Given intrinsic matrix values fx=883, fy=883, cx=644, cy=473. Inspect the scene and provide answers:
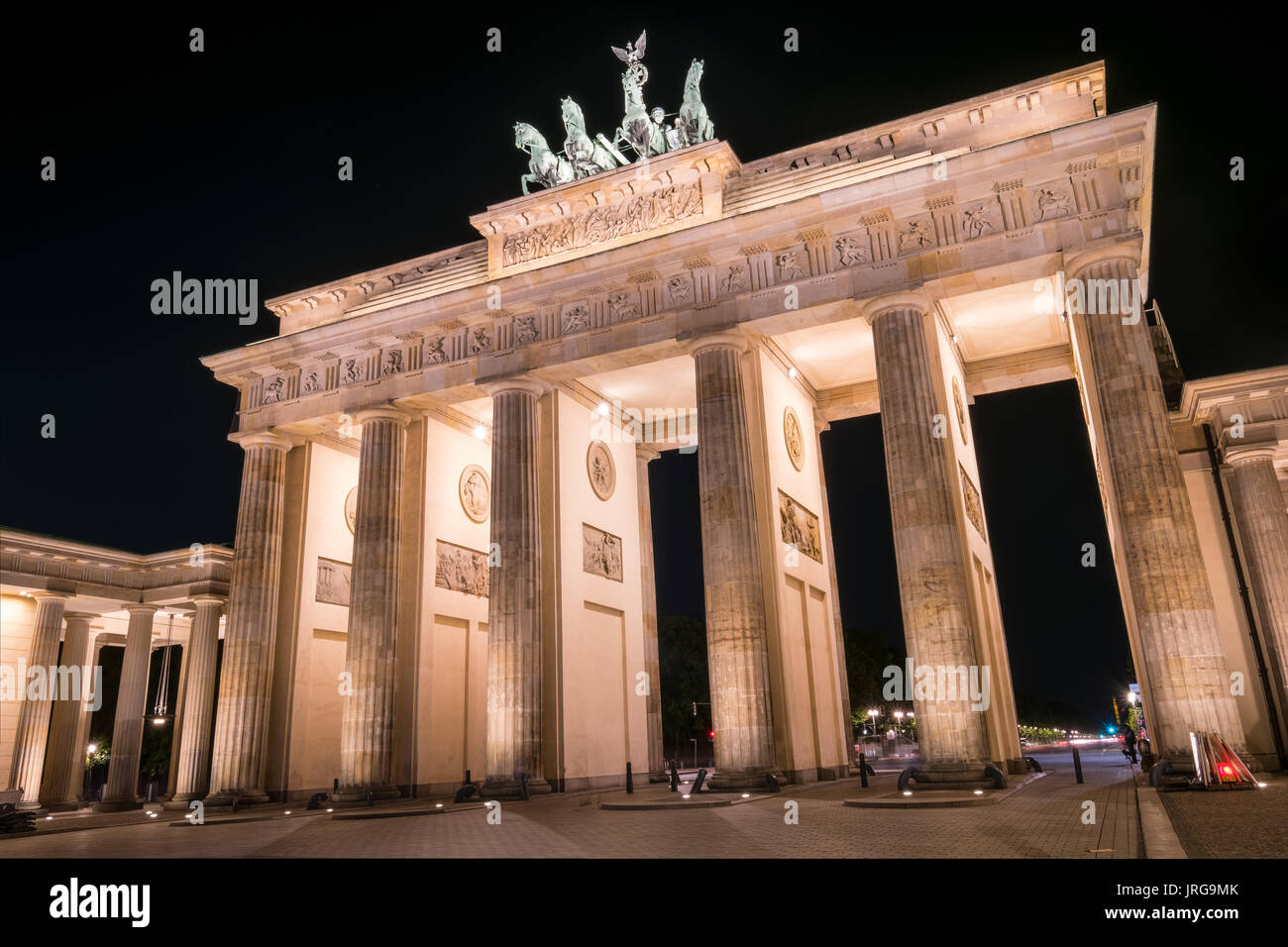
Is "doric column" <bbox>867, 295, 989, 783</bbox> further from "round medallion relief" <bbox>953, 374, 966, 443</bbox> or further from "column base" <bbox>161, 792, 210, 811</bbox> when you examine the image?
"column base" <bbox>161, 792, 210, 811</bbox>

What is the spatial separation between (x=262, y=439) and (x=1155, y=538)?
23.5 metres

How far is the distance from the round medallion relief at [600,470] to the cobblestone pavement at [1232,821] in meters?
16.3

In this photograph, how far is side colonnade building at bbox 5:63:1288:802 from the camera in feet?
59.6

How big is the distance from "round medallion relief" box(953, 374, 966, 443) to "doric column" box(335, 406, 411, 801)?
1525 cm

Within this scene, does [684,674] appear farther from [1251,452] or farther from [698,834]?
[698,834]

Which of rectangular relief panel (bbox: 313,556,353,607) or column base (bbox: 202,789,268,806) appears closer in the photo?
column base (bbox: 202,789,268,806)

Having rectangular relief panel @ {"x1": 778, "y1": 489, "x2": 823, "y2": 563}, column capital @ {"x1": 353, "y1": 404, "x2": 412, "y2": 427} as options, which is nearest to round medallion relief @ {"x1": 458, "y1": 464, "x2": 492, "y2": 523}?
column capital @ {"x1": 353, "y1": 404, "x2": 412, "y2": 427}

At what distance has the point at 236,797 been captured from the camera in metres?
23.0

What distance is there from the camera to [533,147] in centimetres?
2509

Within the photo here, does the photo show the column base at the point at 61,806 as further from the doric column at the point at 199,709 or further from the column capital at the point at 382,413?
the column capital at the point at 382,413

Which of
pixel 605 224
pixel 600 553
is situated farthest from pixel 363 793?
pixel 605 224

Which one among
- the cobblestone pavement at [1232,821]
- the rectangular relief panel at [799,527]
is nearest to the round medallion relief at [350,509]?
the rectangular relief panel at [799,527]
